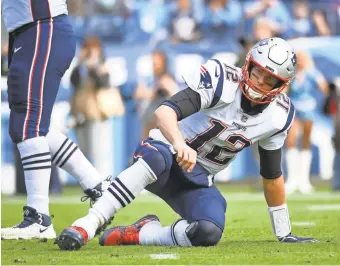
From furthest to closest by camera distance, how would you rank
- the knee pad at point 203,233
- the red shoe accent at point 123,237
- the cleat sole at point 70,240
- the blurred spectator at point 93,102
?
the blurred spectator at point 93,102 → the red shoe accent at point 123,237 → the knee pad at point 203,233 → the cleat sole at point 70,240

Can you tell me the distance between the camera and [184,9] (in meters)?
16.3

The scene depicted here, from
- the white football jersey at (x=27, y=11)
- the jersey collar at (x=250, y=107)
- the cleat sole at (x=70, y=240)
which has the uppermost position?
the white football jersey at (x=27, y=11)

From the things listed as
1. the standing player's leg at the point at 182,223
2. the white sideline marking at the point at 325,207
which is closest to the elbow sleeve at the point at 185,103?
the standing player's leg at the point at 182,223

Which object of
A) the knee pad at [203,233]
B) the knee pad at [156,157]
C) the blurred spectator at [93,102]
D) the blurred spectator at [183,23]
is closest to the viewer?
the knee pad at [156,157]

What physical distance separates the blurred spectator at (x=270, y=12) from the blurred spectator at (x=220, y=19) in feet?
0.59

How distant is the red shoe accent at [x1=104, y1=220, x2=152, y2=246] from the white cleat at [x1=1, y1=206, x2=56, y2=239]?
0.46m

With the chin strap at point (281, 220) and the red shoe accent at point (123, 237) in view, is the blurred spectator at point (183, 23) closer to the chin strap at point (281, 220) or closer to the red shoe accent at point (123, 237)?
the chin strap at point (281, 220)

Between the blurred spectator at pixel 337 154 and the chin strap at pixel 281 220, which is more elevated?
the chin strap at pixel 281 220

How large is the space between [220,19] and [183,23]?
0.58m

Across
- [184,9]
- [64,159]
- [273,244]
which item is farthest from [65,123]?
[273,244]

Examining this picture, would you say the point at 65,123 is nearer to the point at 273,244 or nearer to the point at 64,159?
the point at 64,159

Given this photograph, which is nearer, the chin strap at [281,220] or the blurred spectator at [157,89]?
the chin strap at [281,220]

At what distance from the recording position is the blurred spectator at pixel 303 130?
1275 centimetres

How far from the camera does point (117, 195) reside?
5.17m
